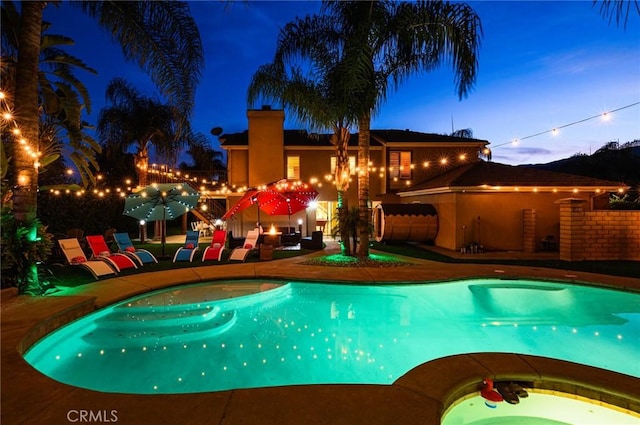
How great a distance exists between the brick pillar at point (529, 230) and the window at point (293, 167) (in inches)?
485

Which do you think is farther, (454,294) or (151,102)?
(151,102)

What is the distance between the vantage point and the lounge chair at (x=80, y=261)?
9.50 meters

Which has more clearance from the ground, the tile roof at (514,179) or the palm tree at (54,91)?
the palm tree at (54,91)

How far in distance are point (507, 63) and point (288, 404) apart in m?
23.8

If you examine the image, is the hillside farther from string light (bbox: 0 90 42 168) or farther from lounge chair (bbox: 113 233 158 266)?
string light (bbox: 0 90 42 168)

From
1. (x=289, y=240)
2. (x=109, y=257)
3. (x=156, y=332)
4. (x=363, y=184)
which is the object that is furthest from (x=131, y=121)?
(x=156, y=332)

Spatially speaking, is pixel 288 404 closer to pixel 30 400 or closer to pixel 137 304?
pixel 30 400

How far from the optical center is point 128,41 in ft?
25.5

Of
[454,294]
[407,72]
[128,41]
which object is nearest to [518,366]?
[454,294]

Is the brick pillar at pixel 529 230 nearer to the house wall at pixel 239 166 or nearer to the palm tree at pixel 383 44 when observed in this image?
the palm tree at pixel 383 44

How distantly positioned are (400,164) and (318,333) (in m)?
16.6

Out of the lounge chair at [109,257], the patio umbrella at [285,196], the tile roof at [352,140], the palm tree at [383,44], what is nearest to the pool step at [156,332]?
the lounge chair at [109,257]

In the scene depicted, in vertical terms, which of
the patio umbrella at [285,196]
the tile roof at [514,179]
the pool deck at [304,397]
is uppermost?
the tile roof at [514,179]

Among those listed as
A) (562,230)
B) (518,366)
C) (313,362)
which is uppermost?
(562,230)
